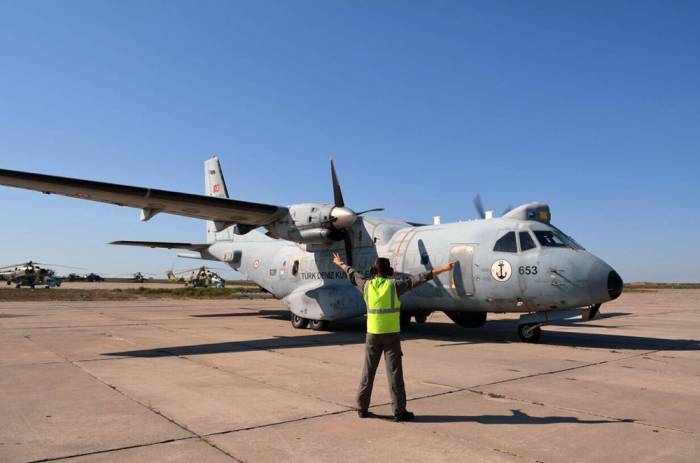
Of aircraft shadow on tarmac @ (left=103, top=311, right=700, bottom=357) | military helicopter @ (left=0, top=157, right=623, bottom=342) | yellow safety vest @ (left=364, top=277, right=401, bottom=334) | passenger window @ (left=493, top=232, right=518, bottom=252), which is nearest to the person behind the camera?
yellow safety vest @ (left=364, top=277, right=401, bottom=334)

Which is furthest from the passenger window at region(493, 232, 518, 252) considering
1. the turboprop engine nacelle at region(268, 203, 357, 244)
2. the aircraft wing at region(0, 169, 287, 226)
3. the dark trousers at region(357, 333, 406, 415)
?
the dark trousers at region(357, 333, 406, 415)

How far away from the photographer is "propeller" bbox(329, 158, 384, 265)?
14.9m

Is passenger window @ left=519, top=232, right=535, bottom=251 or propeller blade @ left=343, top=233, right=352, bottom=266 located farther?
propeller blade @ left=343, top=233, right=352, bottom=266

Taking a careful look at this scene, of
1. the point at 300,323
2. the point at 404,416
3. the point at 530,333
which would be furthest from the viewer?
the point at 300,323

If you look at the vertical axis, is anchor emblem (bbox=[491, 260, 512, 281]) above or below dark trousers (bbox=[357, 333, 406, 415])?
above

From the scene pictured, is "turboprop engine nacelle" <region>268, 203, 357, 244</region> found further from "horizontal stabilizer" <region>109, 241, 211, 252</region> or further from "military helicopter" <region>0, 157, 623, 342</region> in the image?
"horizontal stabilizer" <region>109, 241, 211, 252</region>

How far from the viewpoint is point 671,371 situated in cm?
859

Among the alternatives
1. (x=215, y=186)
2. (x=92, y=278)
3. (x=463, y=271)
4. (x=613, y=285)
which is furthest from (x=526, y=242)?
(x=92, y=278)

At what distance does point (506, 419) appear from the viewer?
18.0ft

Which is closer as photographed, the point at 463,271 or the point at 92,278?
the point at 463,271

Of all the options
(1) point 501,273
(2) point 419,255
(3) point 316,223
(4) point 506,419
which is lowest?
(4) point 506,419

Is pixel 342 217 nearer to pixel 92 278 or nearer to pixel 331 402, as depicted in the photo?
pixel 331 402

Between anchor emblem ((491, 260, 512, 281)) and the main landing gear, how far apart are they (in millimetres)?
5606

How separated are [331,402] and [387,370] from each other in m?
1.13
